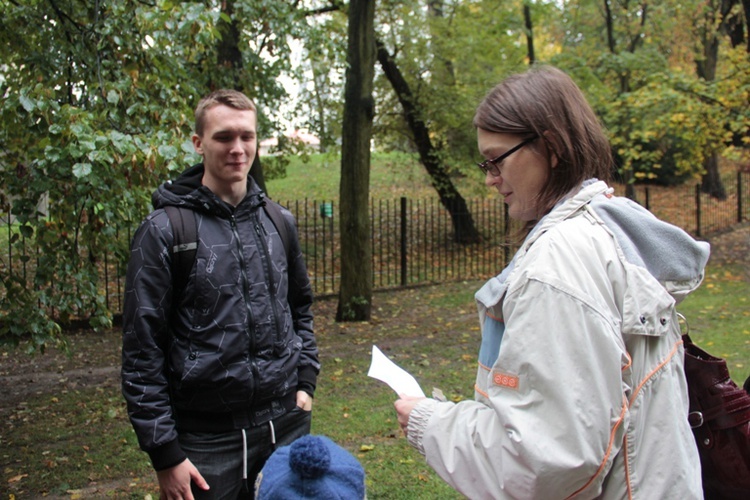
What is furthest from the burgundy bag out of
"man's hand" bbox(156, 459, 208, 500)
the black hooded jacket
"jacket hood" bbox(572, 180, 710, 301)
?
"man's hand" bbox(156, 459, 208, 500)

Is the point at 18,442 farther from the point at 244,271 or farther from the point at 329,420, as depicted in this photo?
the point at 244,271

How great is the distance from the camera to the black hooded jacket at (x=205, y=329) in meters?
2.33

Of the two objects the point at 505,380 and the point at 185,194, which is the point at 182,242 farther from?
the point at 505,380

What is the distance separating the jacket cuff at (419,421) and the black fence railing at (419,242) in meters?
7.10

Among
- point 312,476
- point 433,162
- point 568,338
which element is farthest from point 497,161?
point 433,162

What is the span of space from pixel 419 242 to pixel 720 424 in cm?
1414

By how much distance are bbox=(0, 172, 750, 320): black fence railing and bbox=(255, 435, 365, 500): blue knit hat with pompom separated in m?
6.75

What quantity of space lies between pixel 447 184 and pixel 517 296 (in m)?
14.9

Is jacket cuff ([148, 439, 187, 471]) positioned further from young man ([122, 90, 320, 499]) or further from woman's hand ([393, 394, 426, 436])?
woman's hand ([393, 394, 426, 436])

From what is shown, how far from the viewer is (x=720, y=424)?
177 cm

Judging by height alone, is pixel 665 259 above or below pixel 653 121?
below

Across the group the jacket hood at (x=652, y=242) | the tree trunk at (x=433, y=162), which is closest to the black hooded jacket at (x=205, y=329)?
the jacket hood at (x=652, y=242)

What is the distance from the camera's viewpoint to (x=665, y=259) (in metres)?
1.55

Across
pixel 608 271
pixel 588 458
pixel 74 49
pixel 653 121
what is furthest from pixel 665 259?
pixel 653 121
